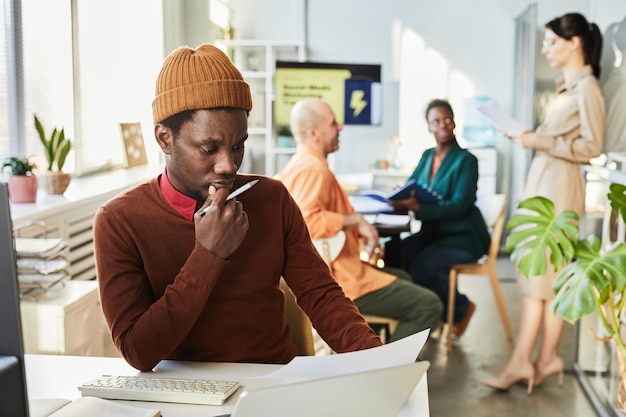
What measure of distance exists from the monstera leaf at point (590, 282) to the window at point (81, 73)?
2.52 meters

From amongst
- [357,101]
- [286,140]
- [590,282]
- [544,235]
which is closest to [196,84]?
[590,282]

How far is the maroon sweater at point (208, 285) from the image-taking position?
149cm

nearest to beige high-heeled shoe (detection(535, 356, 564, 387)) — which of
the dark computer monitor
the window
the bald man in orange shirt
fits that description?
the bald man in orange shirt

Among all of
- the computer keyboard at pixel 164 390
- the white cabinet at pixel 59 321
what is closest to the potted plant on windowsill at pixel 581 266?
the white cabinet at pixel 59 321

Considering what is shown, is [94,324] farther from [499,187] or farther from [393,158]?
[499,187]

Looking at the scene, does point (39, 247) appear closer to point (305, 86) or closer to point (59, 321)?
point (59, 321)

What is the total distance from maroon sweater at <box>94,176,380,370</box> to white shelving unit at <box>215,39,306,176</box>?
4.46 meters

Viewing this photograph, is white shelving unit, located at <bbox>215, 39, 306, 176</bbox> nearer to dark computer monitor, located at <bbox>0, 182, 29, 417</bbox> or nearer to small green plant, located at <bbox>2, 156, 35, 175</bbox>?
small green plant, located at <bbox>2, 156, 35, 175</bbox>

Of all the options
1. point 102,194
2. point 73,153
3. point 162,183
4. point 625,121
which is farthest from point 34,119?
point 625,121

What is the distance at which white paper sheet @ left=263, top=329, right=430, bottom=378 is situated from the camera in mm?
1223

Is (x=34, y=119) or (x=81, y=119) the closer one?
(x=34, y=119)

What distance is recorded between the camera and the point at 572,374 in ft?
13.8

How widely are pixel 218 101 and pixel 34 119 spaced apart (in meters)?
2.33

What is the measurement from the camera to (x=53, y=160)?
3.77m
